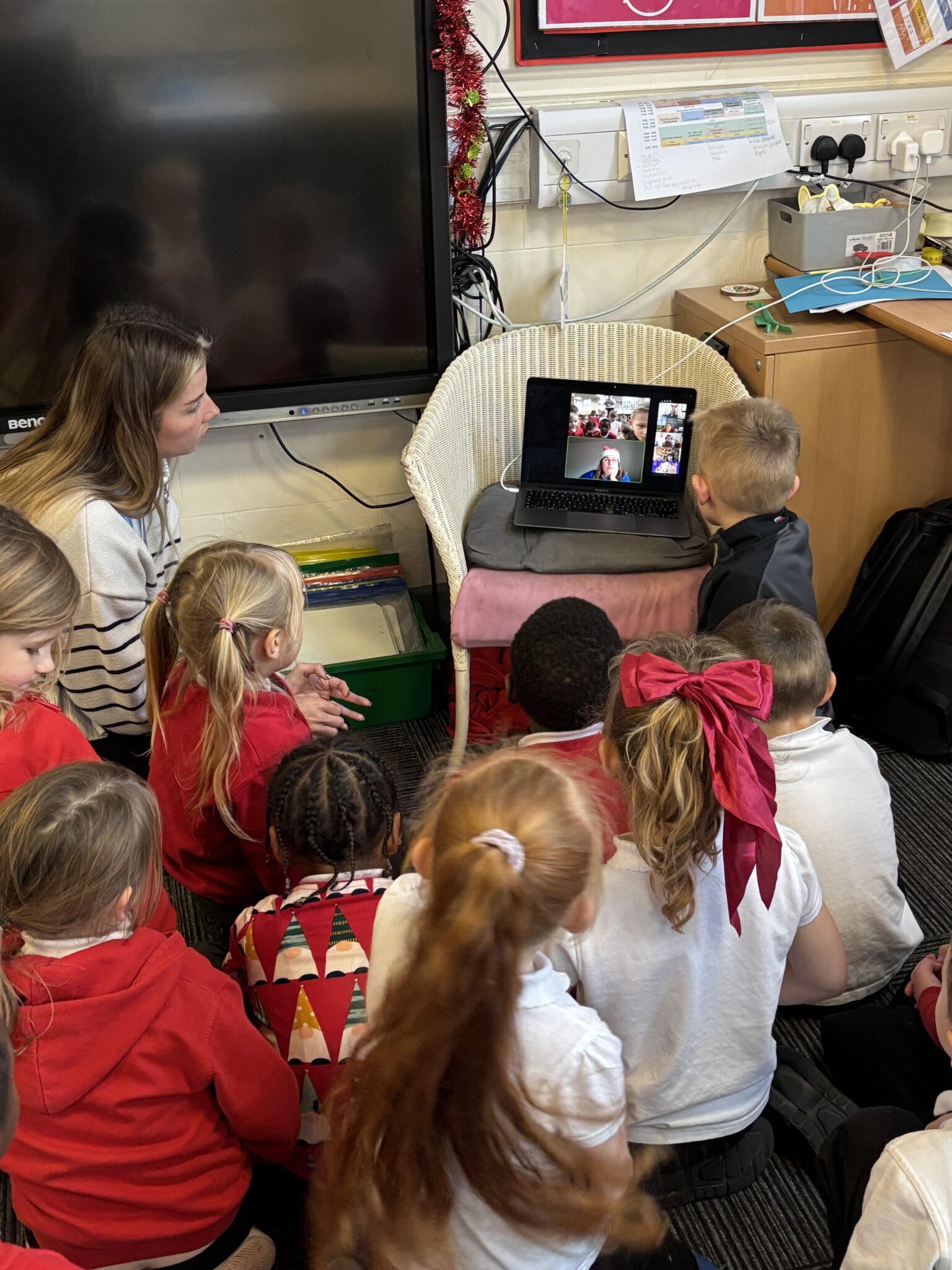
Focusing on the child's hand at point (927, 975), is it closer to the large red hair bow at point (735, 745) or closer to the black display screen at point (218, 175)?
the large red hair bow at point (735, 745)

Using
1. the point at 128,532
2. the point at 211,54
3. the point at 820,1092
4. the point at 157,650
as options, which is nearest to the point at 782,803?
the point at 820,1092

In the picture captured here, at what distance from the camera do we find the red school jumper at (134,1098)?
1.15 meters

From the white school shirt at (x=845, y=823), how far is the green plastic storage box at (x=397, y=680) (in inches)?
43.8

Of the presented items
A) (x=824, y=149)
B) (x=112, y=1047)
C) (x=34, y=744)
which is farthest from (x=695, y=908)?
(x=824, y=149)

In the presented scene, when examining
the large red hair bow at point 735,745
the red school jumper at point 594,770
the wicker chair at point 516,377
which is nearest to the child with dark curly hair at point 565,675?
the red school jumper at point 594,770

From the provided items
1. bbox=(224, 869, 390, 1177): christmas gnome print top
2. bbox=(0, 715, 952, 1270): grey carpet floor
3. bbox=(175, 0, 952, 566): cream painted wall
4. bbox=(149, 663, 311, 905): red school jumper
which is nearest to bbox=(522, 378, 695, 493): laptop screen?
bbox=(175, 0, 952, 566): cream painted wall

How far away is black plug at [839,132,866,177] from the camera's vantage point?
2594mm

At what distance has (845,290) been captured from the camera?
245 cm

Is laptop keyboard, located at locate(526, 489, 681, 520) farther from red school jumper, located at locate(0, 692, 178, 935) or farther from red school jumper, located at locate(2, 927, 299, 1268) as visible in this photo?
red school jumper, located at locate(2, 927, 299, 1268)

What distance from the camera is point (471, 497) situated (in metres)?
2.57

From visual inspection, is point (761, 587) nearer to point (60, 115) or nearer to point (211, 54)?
point (211, 54)

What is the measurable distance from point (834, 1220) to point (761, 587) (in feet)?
3.60

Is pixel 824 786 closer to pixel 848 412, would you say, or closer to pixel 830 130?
pixel 848 412

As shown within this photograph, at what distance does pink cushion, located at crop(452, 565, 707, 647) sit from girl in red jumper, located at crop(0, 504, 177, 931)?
0.88m
